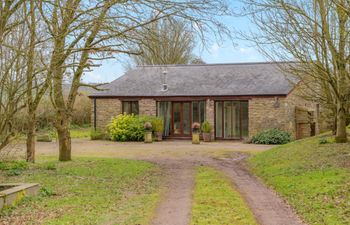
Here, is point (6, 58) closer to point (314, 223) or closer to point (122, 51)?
point (122, 51)

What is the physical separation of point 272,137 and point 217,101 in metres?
4.46

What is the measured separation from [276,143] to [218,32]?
44.6 ft

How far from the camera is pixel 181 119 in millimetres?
26969

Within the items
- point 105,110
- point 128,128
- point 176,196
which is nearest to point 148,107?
point 128,128

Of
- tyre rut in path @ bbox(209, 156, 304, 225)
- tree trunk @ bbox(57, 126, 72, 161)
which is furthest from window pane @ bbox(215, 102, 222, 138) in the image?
tree trunk @ bbox(57, 126, 72, 161)

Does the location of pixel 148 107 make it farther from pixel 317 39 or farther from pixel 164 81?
pixel 317 39

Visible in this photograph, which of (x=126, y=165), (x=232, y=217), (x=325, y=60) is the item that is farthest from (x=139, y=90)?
(x=232, y=217)

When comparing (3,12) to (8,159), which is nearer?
(3,12)

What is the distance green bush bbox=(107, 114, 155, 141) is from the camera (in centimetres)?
2527

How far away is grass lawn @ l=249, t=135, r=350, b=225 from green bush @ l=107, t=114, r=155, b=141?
1085 cm

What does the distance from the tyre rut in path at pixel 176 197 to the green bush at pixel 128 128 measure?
36.0 feet

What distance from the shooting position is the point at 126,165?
13852 mm

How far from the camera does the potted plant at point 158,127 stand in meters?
25.5

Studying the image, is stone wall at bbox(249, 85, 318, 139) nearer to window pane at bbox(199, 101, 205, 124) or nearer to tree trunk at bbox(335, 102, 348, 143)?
window pane at bbox(199, 101, 205, 124)
